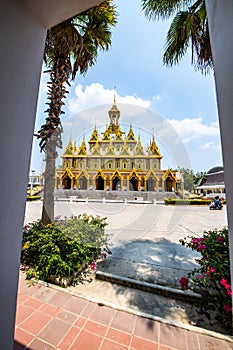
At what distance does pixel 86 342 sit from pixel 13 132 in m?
2.02

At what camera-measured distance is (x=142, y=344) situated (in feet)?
4.96

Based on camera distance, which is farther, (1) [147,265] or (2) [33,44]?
(1) [147,265]

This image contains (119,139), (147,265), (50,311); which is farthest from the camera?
(119,139)

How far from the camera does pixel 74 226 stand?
353cm

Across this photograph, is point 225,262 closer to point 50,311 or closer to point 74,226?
point 50,311

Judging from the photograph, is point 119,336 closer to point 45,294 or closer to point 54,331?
point 54,331

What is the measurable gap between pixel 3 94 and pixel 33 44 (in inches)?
20.0

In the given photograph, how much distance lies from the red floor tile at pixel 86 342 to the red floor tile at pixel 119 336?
0.11 meters

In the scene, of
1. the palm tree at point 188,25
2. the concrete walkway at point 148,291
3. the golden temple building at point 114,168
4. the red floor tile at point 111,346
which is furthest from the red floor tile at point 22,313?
the golden temple building at point 114,168

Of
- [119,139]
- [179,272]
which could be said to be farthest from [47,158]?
[119,139]

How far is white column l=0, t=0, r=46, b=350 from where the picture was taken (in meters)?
0.86

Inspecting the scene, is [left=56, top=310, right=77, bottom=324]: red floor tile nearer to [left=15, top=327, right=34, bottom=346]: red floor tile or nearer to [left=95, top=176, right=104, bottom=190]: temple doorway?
[left=15, top=327, right=34, bottom=346]: red floor tile

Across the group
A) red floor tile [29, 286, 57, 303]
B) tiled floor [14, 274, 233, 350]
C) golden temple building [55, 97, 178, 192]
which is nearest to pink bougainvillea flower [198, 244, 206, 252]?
tiled floor [14, 274, 233, 350]

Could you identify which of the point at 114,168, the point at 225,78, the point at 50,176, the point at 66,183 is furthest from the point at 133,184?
the point at 225,78
